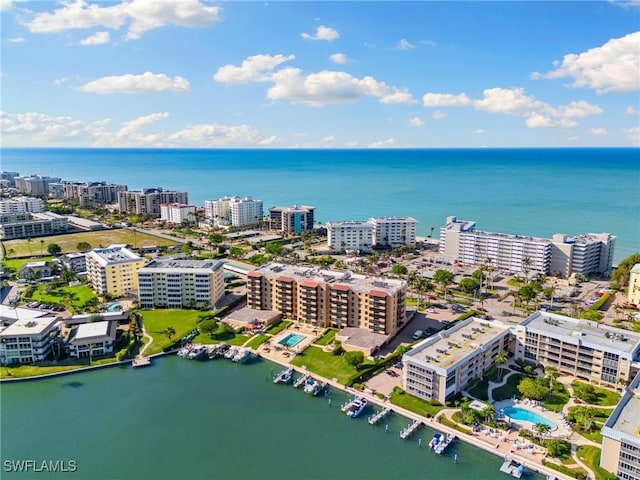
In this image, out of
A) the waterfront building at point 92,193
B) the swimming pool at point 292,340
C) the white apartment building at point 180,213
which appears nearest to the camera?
the swimming pool at point 292,340

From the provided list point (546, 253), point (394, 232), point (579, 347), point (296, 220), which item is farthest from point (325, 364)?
point (296, 220)

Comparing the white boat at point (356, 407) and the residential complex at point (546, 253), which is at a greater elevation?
the residential complex at point (546, 253)

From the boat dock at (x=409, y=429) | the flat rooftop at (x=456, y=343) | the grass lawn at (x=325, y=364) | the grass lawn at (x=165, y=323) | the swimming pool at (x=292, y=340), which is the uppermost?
the flat rooftop at (x=456, y=343)

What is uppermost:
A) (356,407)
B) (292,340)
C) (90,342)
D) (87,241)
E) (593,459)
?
(87,241)

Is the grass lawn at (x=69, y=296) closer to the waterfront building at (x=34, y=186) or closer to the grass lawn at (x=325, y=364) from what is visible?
the grass lawn at (x=325, y=364)

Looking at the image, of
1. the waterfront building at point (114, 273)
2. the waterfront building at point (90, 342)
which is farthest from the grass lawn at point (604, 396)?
the waterfront building at point (114, 273)

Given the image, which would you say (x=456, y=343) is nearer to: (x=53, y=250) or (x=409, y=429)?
(x=409, y=429)
